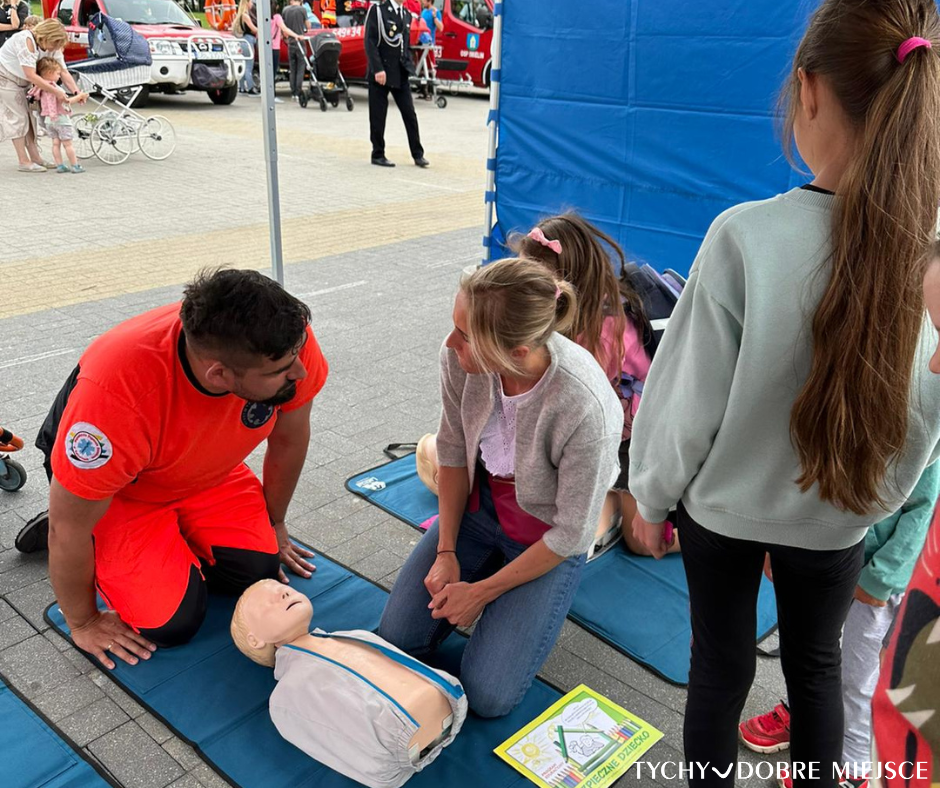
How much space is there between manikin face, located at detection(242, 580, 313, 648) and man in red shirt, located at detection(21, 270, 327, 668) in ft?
0.82

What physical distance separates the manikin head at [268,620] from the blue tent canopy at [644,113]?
3.08 metres

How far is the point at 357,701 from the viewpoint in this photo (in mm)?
1972

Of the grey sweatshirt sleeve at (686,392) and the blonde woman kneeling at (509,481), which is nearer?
the grey sweatshirt sleeve at (686,392)

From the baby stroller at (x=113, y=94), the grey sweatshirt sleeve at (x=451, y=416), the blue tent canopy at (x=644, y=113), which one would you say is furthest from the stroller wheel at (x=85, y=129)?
the grey sweatshirt sleeve at (x=451, y=416)

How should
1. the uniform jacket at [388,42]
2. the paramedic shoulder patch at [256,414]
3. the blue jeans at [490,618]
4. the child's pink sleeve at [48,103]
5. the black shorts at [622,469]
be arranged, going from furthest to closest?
the uniform jacket at [388,42]
the child's pink sleeve at [48,103]
the black shorts at [622,469]
the paramedic shoulder patch at [256,414]
the blue jeans at [490,618]

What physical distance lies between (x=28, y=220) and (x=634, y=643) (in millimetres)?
6514

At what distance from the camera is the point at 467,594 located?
7.26 feet

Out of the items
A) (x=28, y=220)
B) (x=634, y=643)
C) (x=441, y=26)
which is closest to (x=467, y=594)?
(x=634, y=643)

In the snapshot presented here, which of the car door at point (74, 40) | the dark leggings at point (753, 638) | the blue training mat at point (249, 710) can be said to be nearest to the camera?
the dark leggings at point (753, 638)

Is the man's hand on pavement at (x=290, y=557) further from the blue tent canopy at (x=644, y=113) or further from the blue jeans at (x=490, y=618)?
the blue tent canopy at (x=644, y=113)

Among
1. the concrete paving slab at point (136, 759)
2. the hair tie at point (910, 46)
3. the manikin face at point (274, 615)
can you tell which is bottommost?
the concrete paving slab at point (136, 759)

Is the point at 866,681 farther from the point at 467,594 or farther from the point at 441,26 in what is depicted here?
the point at 441,26

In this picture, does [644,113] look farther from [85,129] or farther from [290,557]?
[85,129]

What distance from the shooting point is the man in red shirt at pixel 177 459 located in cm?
200
